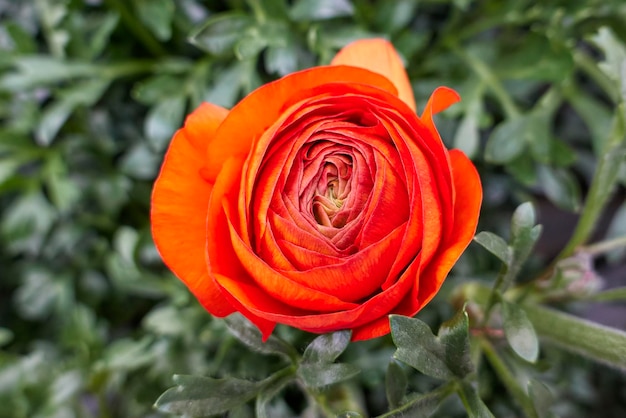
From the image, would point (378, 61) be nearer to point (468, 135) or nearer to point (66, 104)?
point (468, 135)

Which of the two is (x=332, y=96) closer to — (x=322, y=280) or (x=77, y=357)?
(x=322, y=280)

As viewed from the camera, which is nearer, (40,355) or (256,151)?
(256,151)

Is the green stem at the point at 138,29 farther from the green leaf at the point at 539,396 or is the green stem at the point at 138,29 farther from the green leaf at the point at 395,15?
the green leaf at the point at 539,396

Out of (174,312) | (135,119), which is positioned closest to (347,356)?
(174,312)

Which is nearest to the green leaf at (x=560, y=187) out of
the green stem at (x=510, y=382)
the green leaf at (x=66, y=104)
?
the green stem at (x=510, y=382)

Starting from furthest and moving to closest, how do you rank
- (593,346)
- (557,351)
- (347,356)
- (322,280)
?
(557,351) → (347,356) → (593,346) → (322,280)
